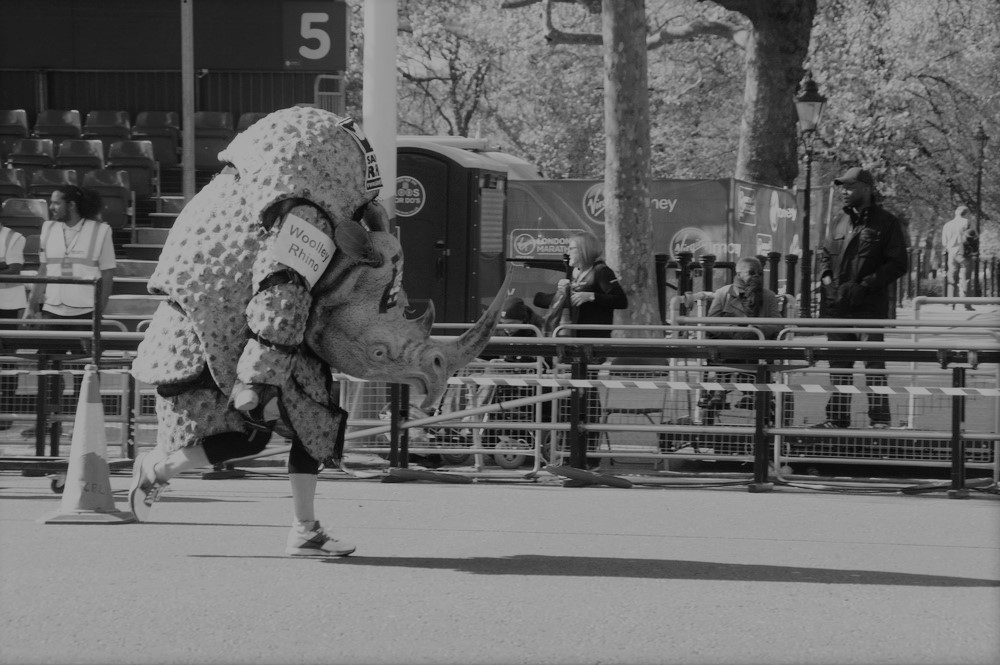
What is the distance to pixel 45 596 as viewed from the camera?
18.8ft

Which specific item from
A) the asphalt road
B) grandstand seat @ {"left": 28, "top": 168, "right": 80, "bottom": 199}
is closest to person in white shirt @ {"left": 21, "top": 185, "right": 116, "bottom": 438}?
the asphalt road

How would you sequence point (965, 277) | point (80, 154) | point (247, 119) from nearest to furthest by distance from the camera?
point (80, 154), point (247, 119), point (965, 277)

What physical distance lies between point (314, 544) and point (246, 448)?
554 millimetres

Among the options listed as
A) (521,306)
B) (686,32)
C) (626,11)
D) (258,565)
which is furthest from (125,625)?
(686,32)

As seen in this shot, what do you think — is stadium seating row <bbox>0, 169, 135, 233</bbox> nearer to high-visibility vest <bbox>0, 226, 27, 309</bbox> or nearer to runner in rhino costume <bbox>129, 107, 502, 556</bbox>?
high-visibility vest <bbox>0, 226, 27, 309</bbox>

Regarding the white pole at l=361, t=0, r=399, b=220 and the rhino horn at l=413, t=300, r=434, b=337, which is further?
the white pole at l=361, t=0, r=399, b=220

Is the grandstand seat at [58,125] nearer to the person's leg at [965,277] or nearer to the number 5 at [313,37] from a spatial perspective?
the number 5 at [313,37]

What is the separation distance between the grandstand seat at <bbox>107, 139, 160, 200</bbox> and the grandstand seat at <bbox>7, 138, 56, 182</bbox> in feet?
2.79

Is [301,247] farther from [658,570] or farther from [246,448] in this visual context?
[658,570]

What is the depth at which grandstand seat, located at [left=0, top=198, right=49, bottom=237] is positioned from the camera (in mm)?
17781

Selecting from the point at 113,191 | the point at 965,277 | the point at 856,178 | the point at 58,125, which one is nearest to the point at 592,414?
the point at 856,178

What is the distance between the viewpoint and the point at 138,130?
71.7 ft

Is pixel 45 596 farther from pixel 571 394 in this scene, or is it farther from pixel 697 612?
pixel 571 394

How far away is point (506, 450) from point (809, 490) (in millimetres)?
2124
